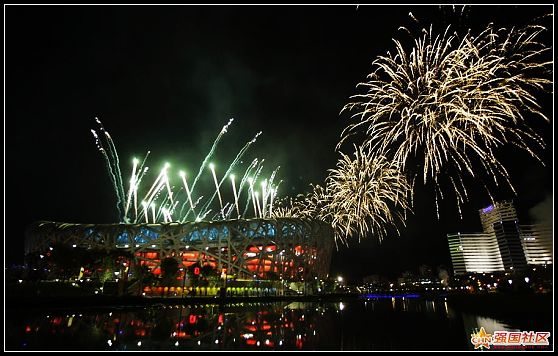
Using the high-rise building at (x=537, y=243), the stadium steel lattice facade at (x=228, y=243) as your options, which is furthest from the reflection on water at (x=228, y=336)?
the high-rise building at (x=537, y=243)

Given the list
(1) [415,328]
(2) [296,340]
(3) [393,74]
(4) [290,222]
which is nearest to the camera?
(2) [296,340]

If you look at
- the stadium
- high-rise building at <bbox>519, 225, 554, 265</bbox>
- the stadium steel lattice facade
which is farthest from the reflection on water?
high-rise building at <bbox>519, 225, 554, 265</bbox>

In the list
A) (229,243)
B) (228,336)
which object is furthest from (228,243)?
(228,336)

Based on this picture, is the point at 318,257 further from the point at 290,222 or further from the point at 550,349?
the point at 550,349

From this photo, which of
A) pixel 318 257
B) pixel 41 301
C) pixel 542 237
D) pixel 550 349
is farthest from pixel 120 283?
pixel 542 237

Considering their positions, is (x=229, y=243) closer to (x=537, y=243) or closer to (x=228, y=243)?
(x=228, y=243)

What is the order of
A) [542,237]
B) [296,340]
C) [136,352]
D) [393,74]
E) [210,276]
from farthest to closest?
[542,237]
[210,276]
[393,74]
[296,340]
[136,352]

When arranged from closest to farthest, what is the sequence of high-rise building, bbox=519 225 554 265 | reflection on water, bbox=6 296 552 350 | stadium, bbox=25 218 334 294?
reflection on water, bbox=6 296 552 350 → stadium, bbox=25 218 334 294 → high-rise building, bbox=519 225 554 265

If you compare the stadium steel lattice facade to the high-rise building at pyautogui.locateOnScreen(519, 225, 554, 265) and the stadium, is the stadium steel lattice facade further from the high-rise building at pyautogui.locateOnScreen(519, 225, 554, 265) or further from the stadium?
the high-rise building at pyautogui.locateOnScreen(519, 225, 554, 265)
